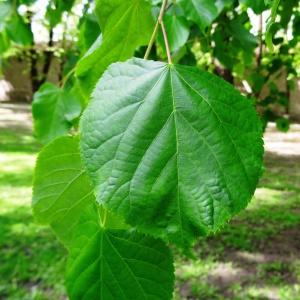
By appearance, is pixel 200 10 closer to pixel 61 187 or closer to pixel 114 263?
pixel 61 187

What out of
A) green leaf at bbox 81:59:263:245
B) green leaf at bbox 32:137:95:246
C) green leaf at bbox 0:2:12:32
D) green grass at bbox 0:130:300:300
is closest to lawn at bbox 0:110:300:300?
green grass at bbox 0:130:300:300

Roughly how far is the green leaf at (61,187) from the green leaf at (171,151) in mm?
139

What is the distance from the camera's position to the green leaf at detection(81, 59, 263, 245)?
441 mm

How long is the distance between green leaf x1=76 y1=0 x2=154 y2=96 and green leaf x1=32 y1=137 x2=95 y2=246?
16 centimetres

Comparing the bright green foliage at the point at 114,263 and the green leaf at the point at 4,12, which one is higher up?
the green leaf at the point at 4,12

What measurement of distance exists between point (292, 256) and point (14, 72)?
14.3 m

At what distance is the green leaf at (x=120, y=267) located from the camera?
1.79 ft

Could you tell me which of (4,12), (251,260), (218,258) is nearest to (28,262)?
(218,258)

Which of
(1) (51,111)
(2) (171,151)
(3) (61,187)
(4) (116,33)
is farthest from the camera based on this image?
(1) (51,111)

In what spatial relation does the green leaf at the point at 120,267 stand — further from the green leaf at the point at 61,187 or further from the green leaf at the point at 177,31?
the green leaf at the point at 177,31

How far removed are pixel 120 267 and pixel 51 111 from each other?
3.04 ft

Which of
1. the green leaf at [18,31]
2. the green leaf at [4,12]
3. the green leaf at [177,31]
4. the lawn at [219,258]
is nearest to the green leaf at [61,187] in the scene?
the green leaf at [177,31]

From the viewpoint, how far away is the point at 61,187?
2.12 ft

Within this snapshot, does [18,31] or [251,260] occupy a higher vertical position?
[18,31]
